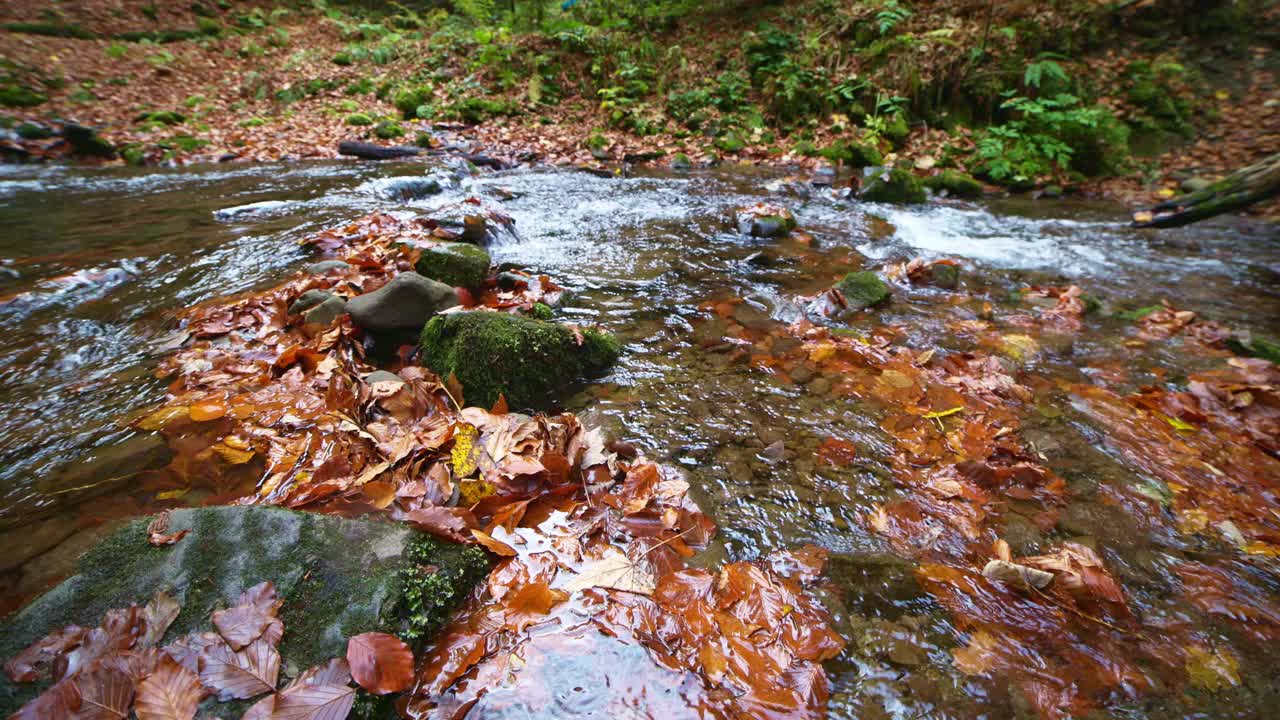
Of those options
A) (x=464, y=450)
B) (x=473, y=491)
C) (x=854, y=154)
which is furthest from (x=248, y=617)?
(x=854, y=154)

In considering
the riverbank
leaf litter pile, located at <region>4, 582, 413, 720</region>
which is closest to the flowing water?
leaf litter pile, located at <region>4, 582, 413, 720</region>

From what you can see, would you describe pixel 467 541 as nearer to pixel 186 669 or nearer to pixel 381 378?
pixel 186 669

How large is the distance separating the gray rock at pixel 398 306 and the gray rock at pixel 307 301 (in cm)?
19

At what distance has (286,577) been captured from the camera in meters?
1.41

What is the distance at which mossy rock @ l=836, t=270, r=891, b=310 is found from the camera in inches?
163

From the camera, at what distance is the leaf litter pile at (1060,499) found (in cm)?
156

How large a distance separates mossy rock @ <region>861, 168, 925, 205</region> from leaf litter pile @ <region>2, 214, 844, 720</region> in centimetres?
687

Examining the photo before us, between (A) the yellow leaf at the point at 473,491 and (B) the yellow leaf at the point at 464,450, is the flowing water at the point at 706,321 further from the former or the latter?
(A) the yellow leaf at the point at 473,491

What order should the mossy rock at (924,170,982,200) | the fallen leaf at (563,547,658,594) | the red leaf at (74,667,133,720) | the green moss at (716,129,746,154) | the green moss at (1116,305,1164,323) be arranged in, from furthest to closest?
1. the green moss at (716,129,746,154)
2. the mossy rock at (924,170,982,200)
3. the green moss at (1116,305,1164,323)
4. the fallen leaf at (563,547,658,594)
5. the red leaf at (74,667,133,720)

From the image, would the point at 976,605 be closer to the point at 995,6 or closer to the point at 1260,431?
the point at 1260,431

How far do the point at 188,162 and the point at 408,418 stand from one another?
9.53 m

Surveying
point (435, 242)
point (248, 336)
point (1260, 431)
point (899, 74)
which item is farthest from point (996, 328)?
point (899, 74)

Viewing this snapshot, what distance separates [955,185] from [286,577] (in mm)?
9480

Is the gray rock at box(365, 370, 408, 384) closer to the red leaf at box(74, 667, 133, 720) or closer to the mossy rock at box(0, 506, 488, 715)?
the mossy rock at box(0, 506, 488, 715)
